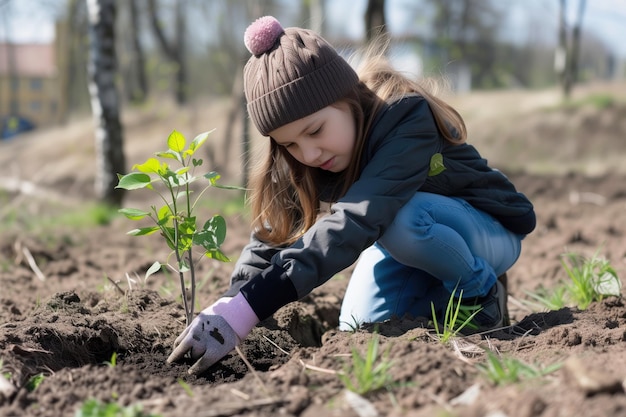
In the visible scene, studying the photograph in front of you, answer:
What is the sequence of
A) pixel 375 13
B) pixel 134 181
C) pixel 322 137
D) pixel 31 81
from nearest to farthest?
pixel 134 181 < pixel 322 137 < pixel 375 13 < pixel 31 81

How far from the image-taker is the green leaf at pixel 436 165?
2445 mm

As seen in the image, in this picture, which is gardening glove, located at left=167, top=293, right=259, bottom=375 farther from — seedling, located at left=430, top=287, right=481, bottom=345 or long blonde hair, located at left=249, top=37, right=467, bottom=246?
seedling, located at left=430, top=287, right=481, bottom=345

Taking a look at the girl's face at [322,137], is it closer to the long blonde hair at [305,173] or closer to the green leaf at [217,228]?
the long blonde hair at [305,173]

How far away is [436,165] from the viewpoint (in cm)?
246

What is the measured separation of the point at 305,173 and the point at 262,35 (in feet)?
1.80

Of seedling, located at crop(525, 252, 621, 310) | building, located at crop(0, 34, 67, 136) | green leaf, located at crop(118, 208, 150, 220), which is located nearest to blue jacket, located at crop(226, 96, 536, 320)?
seedling, located at crop(525, 252, 621, 310)

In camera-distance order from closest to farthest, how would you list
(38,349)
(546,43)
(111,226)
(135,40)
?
(38,349) → (111,226) → (135,40) → (546,43)

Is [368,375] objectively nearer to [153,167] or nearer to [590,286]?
[153,167]

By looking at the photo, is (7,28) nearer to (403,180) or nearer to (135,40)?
(135,40)

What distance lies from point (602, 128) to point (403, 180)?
31.2ft

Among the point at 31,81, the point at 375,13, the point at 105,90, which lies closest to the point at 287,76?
the point at 105,90

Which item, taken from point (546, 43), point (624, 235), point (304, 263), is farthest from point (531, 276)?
point (546, 43)

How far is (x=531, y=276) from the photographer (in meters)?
3.72

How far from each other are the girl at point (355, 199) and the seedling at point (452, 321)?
58mm
